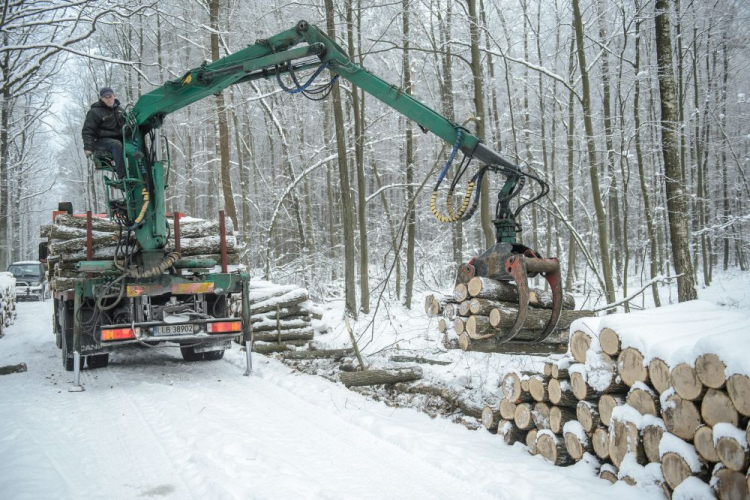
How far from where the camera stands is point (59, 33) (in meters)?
10.9

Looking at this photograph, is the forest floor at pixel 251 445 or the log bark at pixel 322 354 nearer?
the forest floor at pixel 251 445

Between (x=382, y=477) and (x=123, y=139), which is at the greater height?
(x=123, y=139)

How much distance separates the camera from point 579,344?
4801 mm

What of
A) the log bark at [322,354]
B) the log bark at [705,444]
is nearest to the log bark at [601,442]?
the log bark at [705,444]

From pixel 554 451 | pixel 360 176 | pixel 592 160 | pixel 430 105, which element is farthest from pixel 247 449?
pixel 430 105

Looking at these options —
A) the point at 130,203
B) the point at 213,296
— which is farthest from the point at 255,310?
the point at 130,203

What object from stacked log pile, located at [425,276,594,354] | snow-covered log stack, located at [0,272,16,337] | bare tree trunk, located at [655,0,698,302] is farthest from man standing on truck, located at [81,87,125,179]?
snow-covered log stack, located at [0,272,16,337]

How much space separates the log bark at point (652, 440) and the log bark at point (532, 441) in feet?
3.87

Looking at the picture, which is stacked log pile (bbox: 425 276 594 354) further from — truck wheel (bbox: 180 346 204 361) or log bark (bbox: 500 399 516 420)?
truck wheel (bbox: 180 346 204 361)

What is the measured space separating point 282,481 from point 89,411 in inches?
131

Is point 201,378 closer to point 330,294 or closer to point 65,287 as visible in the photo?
point 65,287

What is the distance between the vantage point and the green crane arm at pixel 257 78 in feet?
18.1

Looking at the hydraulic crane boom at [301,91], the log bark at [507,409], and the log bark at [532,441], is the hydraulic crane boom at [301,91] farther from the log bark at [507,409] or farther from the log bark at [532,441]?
the log bark at [532,441]

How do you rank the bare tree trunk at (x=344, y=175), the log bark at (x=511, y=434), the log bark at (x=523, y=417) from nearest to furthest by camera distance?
the log bark at (x=523, y=417) → the log bark at (x=511, y=434) → the bare tree trunk at (x=344, y=175)
